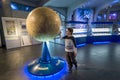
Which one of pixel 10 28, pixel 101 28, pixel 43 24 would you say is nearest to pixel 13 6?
pixel 10 28

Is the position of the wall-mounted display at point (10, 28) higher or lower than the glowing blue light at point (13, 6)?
lower

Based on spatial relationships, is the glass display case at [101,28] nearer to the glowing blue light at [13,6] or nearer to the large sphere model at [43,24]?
the large sphere model at [43,24]

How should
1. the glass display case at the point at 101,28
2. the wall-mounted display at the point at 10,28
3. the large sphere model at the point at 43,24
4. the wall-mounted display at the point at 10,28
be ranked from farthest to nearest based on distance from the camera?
the glass display case at the point at 101,28
the wall-mounted display at the point at 10,28
the wall-mounted display at the point at 10,28
the large sphere model at the point at 43,24

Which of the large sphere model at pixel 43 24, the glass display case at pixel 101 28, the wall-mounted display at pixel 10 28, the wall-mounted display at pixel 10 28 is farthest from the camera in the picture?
the glass display case at pixel 101 28

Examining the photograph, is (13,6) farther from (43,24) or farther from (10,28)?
(43,24)

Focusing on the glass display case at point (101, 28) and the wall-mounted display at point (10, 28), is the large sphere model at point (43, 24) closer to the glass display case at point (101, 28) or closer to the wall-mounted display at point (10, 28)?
the wall-mounted display at point (10, 28)

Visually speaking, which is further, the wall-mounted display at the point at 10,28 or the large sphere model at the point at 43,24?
the wall-mounted display at the point at 10,28

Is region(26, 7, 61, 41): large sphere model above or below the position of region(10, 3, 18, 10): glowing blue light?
below

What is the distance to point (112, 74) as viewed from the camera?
3150 millimetres

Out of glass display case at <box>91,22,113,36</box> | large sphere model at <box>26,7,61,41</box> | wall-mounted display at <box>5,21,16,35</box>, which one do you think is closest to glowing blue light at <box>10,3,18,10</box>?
wall-mounted display at <box>5,21,16,35</box>

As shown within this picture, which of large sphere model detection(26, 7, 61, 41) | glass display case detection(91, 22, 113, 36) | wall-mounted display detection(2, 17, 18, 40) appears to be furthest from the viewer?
glass display case detection(91, 22, 113, 36)

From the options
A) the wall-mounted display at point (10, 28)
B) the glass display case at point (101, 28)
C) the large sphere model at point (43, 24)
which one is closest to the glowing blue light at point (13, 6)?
the wall-mounted display at point (10, 28)

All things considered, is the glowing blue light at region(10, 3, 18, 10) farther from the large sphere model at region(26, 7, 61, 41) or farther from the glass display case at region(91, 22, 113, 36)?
the large sphere model at region(26, 7, 61, 41)

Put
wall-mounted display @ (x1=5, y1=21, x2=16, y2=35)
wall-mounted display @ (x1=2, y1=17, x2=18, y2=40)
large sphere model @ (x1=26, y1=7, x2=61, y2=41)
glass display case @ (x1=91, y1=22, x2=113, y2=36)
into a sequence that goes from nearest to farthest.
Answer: large sphere model @ (x1=26, y1=7, x2=61, y2=41) < wall-mounted display @ (x1=2, y1=17, x2=18, y2=40) < wall-mounted display @ (x1=5, y1=21, x2=16, y2=35) < glass display case @ (x1=91, y1=22, x2=113, y2=36)
